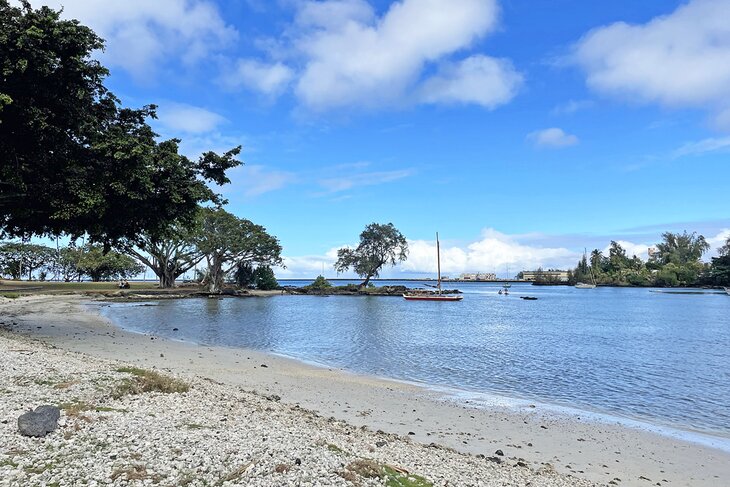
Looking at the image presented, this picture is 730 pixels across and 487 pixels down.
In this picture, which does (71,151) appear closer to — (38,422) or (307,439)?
(38,422)

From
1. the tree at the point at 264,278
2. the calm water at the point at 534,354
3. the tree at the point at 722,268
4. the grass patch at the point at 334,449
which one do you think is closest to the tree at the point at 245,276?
the tree at the point at 264,278

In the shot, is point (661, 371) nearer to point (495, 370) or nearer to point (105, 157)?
point (495, 370)

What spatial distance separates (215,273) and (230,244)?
832cm

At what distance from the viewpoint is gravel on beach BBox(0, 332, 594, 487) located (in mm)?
5230

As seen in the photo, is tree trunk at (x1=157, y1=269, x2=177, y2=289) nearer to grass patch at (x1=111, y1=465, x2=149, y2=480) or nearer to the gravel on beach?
the gravel on beach

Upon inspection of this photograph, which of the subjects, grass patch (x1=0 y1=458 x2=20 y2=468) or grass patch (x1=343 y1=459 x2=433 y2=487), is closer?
grass patch (x1=0 y1=458 x2=20 y2=468)

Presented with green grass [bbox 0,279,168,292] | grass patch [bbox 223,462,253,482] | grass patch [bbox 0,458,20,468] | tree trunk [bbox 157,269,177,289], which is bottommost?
Result: grass patch [bbox 223,462,253,482]

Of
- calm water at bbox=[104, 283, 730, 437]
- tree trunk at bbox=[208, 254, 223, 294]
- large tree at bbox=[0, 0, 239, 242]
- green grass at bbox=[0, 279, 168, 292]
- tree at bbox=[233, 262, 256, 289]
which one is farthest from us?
tree at bbox=[233, 262, 256, 289]

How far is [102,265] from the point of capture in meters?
97.7

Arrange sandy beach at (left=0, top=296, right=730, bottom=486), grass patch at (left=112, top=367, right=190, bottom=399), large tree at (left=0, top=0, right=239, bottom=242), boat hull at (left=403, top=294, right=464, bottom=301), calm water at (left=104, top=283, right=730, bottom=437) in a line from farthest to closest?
boat hull at (left=403, top=294, right=464, bottom=301) < large tree at (left=0, top=0, right=239, bottom=242) < calm water at (left=104, top=283, right=730, bottom=437) < grass patch at (left=112, top=367, right=190, bottom=399) < sandy beach at (left=0, top=296, right=730, bottom=486)

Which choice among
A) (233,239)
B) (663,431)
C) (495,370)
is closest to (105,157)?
(495,370)

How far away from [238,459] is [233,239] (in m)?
73.6

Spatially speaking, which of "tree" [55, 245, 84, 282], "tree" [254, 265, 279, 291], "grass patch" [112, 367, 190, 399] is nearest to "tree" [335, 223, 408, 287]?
"tree" [254, 265, 279, 291]

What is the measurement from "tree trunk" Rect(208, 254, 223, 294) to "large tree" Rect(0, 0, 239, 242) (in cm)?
5995
